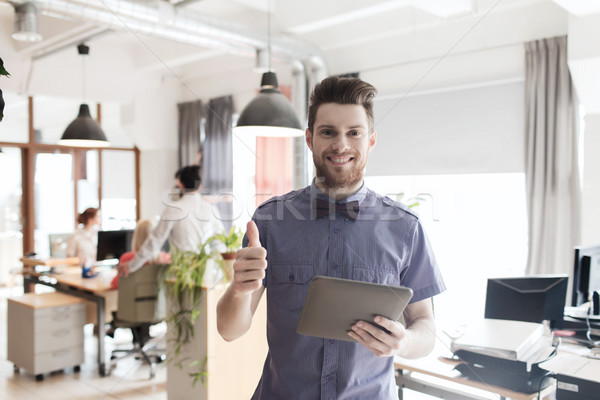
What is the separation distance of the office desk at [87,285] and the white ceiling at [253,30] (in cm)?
201

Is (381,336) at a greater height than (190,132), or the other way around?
(190,132)

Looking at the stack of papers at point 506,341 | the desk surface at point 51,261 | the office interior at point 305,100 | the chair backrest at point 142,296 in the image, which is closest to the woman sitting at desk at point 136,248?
Result: the chair backrest at point 142,296

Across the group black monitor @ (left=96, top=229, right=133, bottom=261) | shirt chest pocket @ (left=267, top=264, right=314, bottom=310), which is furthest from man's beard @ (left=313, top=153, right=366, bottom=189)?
black monitor @ (left=96, top=229, right=133, bottom=261)

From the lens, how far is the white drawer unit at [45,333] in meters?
3.80

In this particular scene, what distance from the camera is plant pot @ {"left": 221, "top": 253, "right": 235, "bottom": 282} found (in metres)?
3.02

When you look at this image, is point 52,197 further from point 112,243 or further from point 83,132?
point 83,132

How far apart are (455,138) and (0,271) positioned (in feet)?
21.0

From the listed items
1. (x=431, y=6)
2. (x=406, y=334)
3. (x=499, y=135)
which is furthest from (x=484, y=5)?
(x=406, y=334)

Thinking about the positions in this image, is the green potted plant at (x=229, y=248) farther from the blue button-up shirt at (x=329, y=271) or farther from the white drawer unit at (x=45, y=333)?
the blue button-up shirt at (x=329, y=271)

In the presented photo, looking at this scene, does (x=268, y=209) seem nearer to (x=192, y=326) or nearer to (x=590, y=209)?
(x=192, y=326)

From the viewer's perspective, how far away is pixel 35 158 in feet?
21.3

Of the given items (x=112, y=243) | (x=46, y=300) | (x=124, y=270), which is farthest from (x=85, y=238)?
(x=124, y=270)

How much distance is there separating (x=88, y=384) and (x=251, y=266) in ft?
10.8

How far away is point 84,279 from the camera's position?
4258mm
